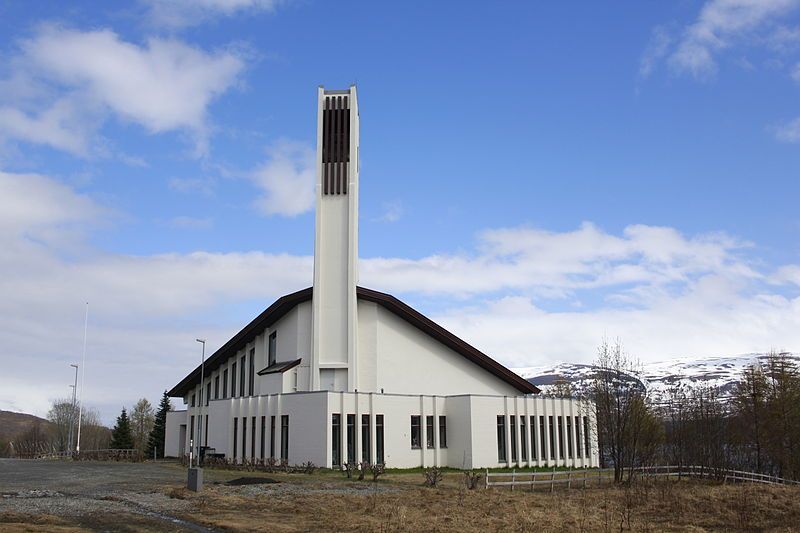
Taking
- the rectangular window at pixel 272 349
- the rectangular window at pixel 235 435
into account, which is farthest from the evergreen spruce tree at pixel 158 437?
the rectangular window at pixel 235 435

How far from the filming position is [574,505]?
25172mm

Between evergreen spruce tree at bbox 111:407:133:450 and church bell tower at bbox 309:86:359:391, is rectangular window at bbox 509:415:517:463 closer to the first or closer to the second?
church bell tower at bbox 309:86:359:391

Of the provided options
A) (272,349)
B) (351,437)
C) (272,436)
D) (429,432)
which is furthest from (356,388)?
(272,349)

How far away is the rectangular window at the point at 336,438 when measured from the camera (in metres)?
41.8

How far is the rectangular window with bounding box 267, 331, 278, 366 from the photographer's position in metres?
53.8

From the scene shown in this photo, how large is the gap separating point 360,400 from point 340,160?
17002mm

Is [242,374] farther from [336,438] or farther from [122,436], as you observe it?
[122,436]

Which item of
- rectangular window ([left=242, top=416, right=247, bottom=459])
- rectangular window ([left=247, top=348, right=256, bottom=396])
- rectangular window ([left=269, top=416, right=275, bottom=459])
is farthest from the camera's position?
→ rectangular window ([left=247, top=348, right=256, bottom=396])

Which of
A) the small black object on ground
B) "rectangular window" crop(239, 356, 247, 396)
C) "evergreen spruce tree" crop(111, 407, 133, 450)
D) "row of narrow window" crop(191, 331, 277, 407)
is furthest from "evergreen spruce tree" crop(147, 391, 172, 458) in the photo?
the small black object on ground

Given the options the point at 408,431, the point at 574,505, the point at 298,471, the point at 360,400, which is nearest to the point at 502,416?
the point at 408,431

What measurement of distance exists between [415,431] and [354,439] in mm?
4785

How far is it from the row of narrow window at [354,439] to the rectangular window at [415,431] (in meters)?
2.56

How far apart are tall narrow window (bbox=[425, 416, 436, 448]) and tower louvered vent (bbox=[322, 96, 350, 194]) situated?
53.1 ft

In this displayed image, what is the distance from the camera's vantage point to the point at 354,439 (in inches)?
1683
